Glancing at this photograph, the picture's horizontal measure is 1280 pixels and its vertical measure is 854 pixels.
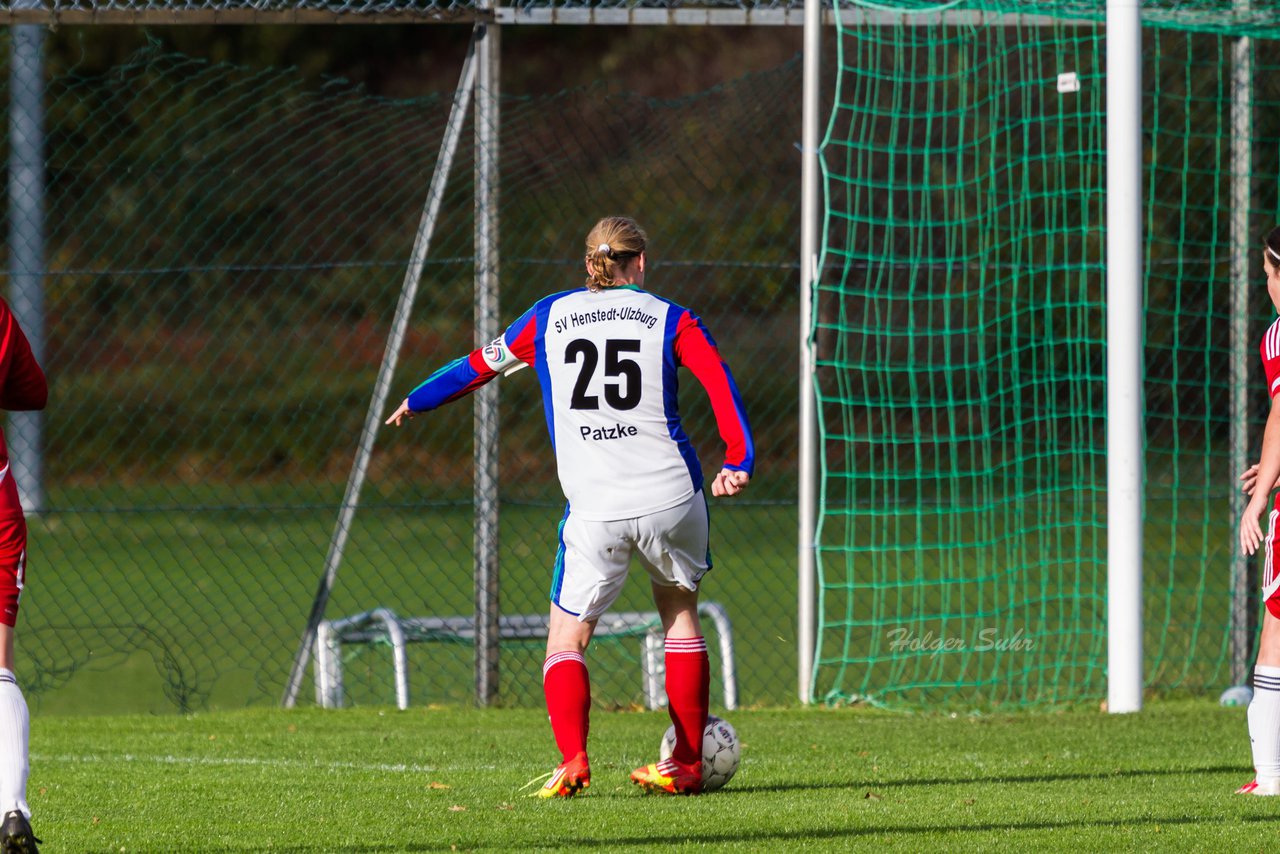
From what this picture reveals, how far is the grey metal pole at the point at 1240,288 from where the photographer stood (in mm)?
8469

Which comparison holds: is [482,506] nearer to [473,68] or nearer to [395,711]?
[395,711]

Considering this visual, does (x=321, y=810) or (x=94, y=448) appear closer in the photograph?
(x=321, y=810)

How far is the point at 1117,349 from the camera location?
750 cm

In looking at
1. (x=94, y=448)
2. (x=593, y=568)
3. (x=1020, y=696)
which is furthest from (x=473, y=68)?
(x=94, y=448)

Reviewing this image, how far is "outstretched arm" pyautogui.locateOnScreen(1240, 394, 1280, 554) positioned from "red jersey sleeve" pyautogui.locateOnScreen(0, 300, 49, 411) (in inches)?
130

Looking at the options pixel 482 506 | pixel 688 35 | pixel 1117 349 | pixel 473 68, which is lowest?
pixel 482 506

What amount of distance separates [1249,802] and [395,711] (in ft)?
13.3

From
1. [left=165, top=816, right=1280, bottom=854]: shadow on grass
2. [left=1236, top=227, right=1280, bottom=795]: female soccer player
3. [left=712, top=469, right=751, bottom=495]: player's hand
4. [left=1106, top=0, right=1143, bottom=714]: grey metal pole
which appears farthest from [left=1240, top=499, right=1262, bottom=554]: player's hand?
[left=1106, top=0, right=1143, bottom=714]: grey metal pole

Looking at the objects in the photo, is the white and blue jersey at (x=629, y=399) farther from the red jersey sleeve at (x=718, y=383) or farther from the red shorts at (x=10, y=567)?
the red shorts at (x=10, y=567)

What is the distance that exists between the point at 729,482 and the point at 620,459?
39 centimetres

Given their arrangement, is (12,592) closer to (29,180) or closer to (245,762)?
(245,762)

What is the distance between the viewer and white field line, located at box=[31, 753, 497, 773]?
20.1ft

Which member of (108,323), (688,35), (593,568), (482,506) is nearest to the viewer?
(593,568)

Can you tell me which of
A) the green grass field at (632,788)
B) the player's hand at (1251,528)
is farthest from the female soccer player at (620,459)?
the player's hand at (1251,528)
